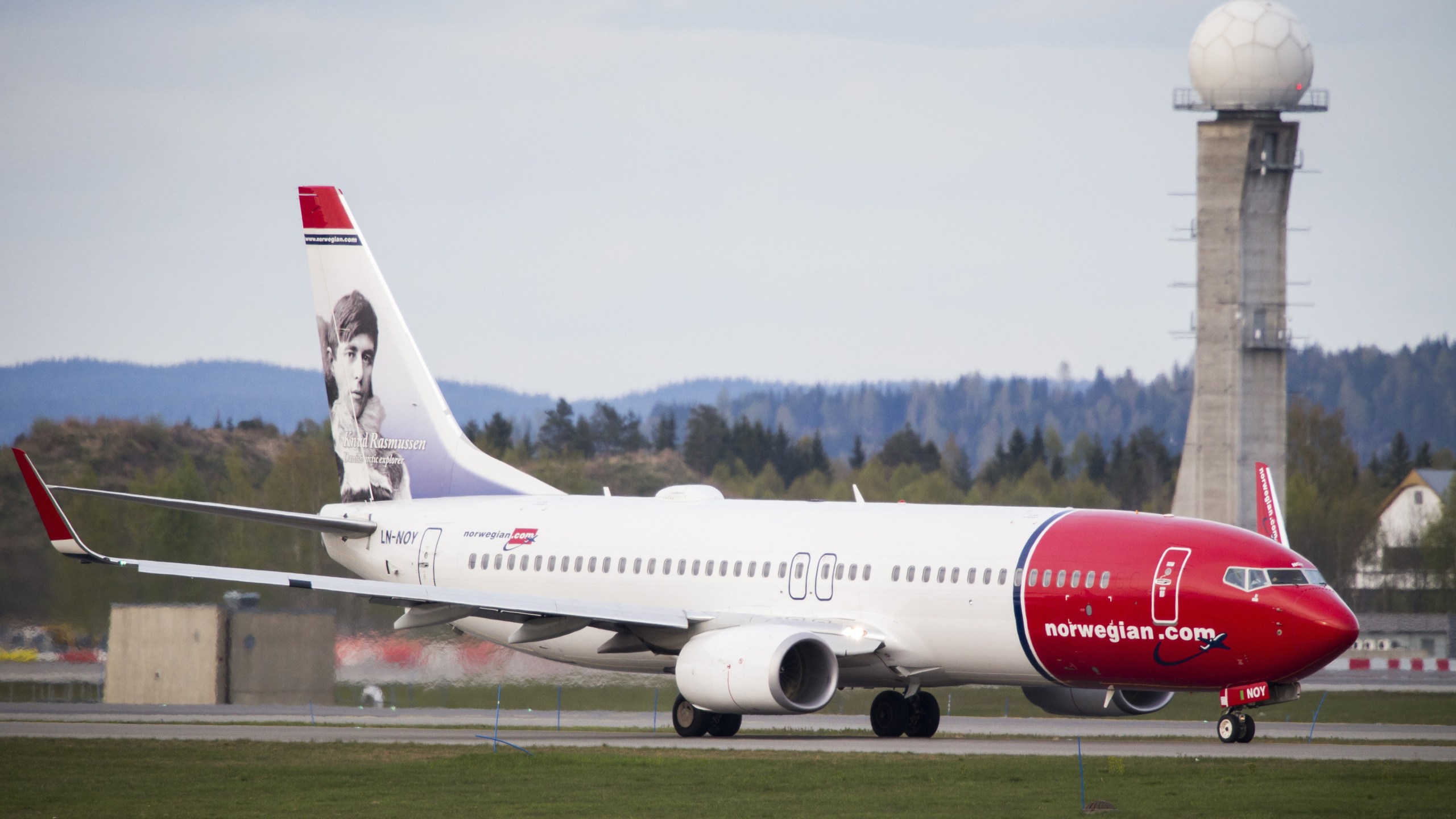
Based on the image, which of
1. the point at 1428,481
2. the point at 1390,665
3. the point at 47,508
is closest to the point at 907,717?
the point at 47,508

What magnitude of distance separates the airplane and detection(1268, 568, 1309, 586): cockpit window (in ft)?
0.48

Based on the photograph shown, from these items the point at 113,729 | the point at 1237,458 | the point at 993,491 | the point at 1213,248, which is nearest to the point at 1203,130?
the point at 1213,248

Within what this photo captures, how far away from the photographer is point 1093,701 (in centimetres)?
3409

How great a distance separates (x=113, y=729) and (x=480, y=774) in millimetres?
12453

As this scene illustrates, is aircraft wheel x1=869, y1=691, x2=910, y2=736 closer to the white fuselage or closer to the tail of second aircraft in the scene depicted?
the white fuselage

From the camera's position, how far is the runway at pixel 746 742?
95.2 feet

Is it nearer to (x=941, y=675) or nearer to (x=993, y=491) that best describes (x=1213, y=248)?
(x=993, y=491)

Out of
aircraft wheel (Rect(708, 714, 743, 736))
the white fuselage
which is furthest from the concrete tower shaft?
aircraft wheel (Rect(708, 714, 743, 736))

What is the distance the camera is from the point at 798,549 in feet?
111

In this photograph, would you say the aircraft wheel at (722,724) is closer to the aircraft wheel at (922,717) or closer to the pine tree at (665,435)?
the aircraft wheel at (922,717)

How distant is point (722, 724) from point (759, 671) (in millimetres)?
3358

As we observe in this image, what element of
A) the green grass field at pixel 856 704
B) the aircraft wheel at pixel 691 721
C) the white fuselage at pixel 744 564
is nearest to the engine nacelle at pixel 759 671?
the white fuselage at pixel 744 564

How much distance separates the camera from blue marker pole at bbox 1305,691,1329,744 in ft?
108

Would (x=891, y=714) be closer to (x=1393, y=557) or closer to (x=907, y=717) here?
(x=907, y=717)
